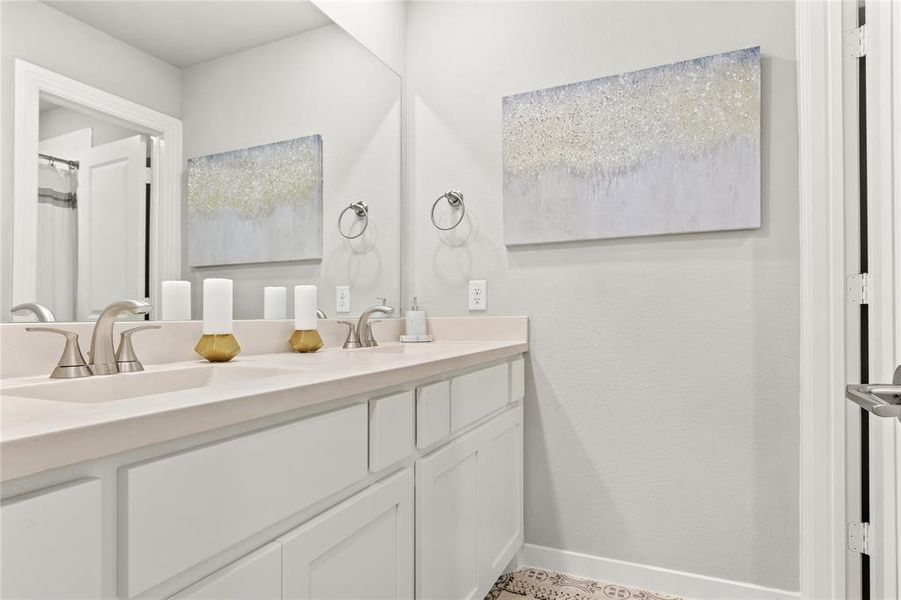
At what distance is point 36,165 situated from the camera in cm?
101

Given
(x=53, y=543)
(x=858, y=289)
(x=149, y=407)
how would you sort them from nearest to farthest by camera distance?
(x=53, y=543) → (x=149, y=407) → (x=858, y=289)

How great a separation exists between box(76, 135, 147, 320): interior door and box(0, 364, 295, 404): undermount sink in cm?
21

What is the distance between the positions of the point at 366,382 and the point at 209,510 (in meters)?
0.38

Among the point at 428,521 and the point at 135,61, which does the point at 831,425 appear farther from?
the point at 135,61

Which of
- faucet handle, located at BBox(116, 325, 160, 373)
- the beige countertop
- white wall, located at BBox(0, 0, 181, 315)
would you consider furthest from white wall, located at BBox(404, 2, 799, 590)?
faucet handle, located at BBox(116, 325, 160, 373)

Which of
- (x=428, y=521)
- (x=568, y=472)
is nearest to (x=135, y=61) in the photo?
(x=428, y=521)

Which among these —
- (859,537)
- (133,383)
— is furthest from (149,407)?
(859,537)

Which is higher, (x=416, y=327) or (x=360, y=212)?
(x=360, y=212)

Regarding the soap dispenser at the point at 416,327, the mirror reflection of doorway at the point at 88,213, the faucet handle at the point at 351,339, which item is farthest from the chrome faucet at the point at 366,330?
the mirror reflection of doorway at the point at 88,213

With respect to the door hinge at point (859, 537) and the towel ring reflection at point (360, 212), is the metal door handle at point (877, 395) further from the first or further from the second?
the towel ring reflection at point (360, 212)

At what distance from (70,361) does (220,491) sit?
53 centimetres

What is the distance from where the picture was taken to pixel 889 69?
1389mm

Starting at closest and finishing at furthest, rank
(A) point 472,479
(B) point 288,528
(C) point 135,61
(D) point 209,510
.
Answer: (D) point 209,510 < (B) point 288,528 < (C) point 135,61 < (A) point 472,479

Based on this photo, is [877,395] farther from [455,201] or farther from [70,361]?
[455,201]
